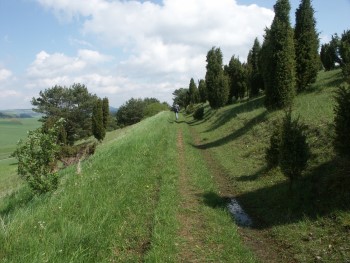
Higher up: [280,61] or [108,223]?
[280,61]

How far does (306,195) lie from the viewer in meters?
9.93

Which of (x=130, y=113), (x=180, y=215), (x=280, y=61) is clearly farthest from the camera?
(x=130, y=113)

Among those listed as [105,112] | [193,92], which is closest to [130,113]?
[193,92]

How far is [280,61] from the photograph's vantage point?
2323cm

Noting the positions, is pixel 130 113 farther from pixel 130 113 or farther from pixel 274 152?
pixel 274 152

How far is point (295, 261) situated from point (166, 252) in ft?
8.77

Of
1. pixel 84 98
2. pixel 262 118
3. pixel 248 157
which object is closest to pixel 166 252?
pixel 248 157

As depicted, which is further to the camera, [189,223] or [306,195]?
[306,195]

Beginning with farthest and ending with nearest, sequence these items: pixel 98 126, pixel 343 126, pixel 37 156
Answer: pixel 98 126, pixel 37 156, pixel 343 126

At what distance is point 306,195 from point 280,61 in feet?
50.3

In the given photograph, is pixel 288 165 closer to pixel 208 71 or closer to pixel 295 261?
pixel 295 261

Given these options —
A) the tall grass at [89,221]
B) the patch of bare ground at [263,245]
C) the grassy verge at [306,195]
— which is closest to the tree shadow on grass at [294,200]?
the grassy verge at [306,195]

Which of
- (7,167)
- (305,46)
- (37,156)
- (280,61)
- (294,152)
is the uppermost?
(305,46)

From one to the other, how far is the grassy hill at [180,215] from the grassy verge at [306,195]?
0.03 m
